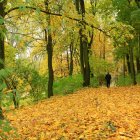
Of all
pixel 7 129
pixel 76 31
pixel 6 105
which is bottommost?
pixel 7 129

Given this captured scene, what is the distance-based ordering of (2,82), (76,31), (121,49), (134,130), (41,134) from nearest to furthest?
1. (2,82)
2. (134,130)
3. (41,134)
4. (76,31)
5. (121,49)

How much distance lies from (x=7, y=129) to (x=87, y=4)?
4233 cm

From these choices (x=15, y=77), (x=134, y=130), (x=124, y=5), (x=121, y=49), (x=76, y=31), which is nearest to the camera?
(x=134, y=130)

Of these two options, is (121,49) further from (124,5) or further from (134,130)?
(134,130)

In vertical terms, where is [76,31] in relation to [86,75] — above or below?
above

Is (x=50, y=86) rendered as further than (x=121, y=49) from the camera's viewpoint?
No

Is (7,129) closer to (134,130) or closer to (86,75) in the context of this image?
(134,130)

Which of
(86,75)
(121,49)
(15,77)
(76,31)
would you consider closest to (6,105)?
(76,31)

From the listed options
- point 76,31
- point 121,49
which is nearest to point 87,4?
point 121,49

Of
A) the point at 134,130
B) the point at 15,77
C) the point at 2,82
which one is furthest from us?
the point at 15,77

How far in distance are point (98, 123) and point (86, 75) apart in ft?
62.8

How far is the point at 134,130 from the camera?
807 cm

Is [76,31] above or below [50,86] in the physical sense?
above

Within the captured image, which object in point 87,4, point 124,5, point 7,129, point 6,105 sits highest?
point 87,4
